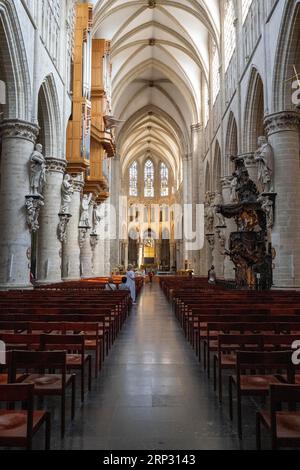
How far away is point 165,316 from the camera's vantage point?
538 inches

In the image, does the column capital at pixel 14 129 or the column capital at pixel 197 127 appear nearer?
the column capital at pixel 14 129

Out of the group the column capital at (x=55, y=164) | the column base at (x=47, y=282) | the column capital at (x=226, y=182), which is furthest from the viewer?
the column capital at (x=226, y=182)

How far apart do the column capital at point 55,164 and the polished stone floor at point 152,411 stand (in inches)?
505

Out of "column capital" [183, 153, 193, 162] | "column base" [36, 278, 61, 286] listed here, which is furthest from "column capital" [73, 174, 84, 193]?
"column capital" [183, 153, 193, 162]

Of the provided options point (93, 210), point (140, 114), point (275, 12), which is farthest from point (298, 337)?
point (140, 114)

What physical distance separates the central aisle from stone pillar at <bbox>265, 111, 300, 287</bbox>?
7314 mm

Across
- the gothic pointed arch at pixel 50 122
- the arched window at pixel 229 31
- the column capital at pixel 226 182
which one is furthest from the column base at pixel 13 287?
the arched window at pixel 229 31

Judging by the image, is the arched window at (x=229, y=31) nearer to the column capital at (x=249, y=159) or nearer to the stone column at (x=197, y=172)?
the column capital at (x=249, y=159)

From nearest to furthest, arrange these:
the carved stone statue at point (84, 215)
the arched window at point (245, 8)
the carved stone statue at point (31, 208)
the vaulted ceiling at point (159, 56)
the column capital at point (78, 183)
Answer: the carved stone statue at point (31, 208), the arched window at point (245, 8), the column capital at point (78, 183), the carved stone statue at point (84, 215), the vaulted ceiling at point (159, 56)

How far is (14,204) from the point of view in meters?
13.6

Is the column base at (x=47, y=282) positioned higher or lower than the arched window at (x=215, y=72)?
lower

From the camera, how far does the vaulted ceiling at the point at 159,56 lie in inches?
1123
